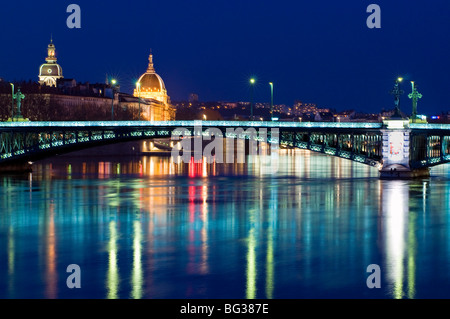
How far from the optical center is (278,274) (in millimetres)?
27984

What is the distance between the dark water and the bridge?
31.5 ft

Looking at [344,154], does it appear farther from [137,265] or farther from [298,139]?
[137,265]

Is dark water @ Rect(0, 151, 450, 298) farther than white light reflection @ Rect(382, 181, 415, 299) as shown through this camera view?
No

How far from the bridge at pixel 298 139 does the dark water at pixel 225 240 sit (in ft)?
31.5

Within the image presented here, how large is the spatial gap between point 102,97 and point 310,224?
157570mm

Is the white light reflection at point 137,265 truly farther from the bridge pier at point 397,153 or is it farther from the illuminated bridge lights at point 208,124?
the illuminated bridge lights at point 208,124

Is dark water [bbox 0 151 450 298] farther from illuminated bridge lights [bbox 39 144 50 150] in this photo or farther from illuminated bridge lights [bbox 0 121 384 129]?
illuminated bridge lights [bbox 39 144 50 150]

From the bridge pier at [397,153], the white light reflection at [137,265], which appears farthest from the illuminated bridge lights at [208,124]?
the white light reflection at [137,265]

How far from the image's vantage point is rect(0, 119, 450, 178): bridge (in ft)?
244

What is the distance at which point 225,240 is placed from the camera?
116 feet

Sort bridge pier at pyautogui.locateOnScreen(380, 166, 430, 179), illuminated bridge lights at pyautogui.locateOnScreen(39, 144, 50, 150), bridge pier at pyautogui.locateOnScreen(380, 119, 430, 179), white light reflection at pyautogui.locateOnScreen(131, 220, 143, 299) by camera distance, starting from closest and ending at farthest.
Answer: white light reflection at pyautogui.locateOnScreen(131, 220, 143, 299), bridge pier at pyautogui.locateOnScreen(380, 166, 430, 179), bridge pier at pyautogui.locateOnScreen(380, 119, 430, 179), illuminated bridge lights at pyautogui.locateOnScreen(39, 144, 50, 150)

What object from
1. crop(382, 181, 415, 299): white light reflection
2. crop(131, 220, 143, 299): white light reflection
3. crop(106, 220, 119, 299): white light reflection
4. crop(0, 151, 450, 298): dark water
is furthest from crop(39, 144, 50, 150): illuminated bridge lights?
crop(106, 220, 119, 299): white light reflection

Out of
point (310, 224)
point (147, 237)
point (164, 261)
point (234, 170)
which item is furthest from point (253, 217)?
point (234, 170)
